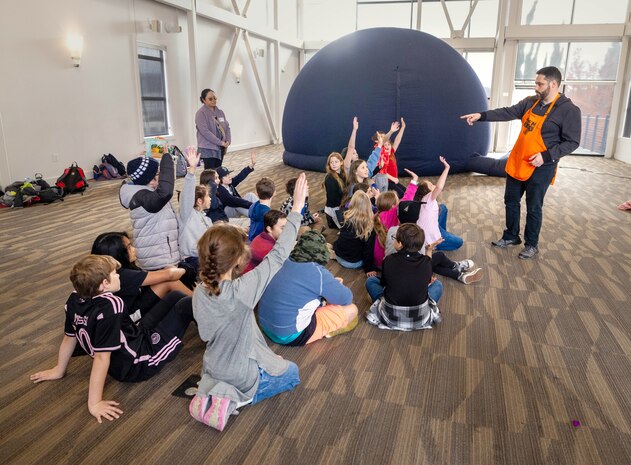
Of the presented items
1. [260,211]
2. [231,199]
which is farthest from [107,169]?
[260,211]

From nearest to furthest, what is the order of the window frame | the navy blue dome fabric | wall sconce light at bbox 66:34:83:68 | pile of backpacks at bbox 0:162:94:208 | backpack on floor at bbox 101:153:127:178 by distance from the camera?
pile of backpacks at bbox 0:162:94:208, wall sconce light at bbox 66:34:83:68, the navy blue dome fabric, backpack on floor at bbox 101:153:127:178, the window frame

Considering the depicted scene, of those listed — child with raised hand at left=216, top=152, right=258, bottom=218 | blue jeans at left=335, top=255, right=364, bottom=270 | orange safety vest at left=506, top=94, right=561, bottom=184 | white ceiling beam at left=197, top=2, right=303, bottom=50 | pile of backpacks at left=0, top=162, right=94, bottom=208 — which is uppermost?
white ceiling beam at left=197, top=2, right=303, bottom=50

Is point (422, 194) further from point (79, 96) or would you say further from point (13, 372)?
point (79, 96)

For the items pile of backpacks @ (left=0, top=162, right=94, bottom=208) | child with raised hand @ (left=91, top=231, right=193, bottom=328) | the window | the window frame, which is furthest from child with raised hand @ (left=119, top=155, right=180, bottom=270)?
the window

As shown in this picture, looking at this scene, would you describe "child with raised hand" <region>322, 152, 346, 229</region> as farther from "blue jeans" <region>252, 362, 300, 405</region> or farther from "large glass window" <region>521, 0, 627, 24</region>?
"large glass window" <region>521, 0, 627, 24</region>

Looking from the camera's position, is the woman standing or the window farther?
the window

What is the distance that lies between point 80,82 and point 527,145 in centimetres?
729

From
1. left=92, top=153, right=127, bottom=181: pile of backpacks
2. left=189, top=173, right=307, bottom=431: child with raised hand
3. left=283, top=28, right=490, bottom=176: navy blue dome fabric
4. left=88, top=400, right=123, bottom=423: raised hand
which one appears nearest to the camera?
left=189, top=173, right=307, bottom=431: child with raised hand

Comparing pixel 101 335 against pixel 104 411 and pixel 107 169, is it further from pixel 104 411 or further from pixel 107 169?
pixel 107 169

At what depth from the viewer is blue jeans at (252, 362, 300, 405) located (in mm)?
2201

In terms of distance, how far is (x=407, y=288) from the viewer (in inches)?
109

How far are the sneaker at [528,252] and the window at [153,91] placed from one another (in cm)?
813

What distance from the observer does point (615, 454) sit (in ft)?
6.15

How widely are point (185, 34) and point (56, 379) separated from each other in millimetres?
10208
